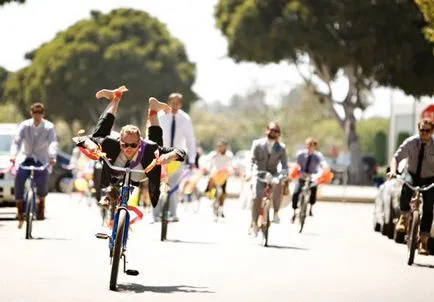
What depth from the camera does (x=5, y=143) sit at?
25.6 metres

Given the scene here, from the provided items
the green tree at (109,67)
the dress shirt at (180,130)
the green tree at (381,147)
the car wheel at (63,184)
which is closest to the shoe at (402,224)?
the dress shirt at (180,130)

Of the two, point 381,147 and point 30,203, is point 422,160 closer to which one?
point 30,203

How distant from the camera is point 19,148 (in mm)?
19703

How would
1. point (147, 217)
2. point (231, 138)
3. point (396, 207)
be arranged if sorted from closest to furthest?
1. point (396, 207)
2. point (147, 217)
3. point (231, 138)

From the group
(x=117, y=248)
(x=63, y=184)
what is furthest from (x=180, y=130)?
(x=63, y=184)

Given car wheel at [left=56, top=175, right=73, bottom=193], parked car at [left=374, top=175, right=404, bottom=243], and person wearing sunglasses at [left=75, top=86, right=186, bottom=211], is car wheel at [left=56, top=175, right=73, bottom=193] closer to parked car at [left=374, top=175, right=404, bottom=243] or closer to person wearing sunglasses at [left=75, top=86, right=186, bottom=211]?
parked car at [left=374, top=175, right=404, bottom=243]

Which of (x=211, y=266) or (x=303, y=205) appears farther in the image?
(x=303, y=205)

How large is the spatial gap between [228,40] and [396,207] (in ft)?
138

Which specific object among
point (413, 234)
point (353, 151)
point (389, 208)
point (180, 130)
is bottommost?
point (413, 234)

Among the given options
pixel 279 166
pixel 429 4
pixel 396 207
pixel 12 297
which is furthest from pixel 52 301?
pixel 429 4

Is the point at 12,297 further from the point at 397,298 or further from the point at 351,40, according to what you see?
the point at 351,40

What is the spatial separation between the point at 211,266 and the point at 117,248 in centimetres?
321

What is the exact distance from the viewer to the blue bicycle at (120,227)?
11.8m

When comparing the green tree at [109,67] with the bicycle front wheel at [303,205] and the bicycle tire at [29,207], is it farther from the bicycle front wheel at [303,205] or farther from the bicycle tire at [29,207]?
the bicycle tire at [29,207]
